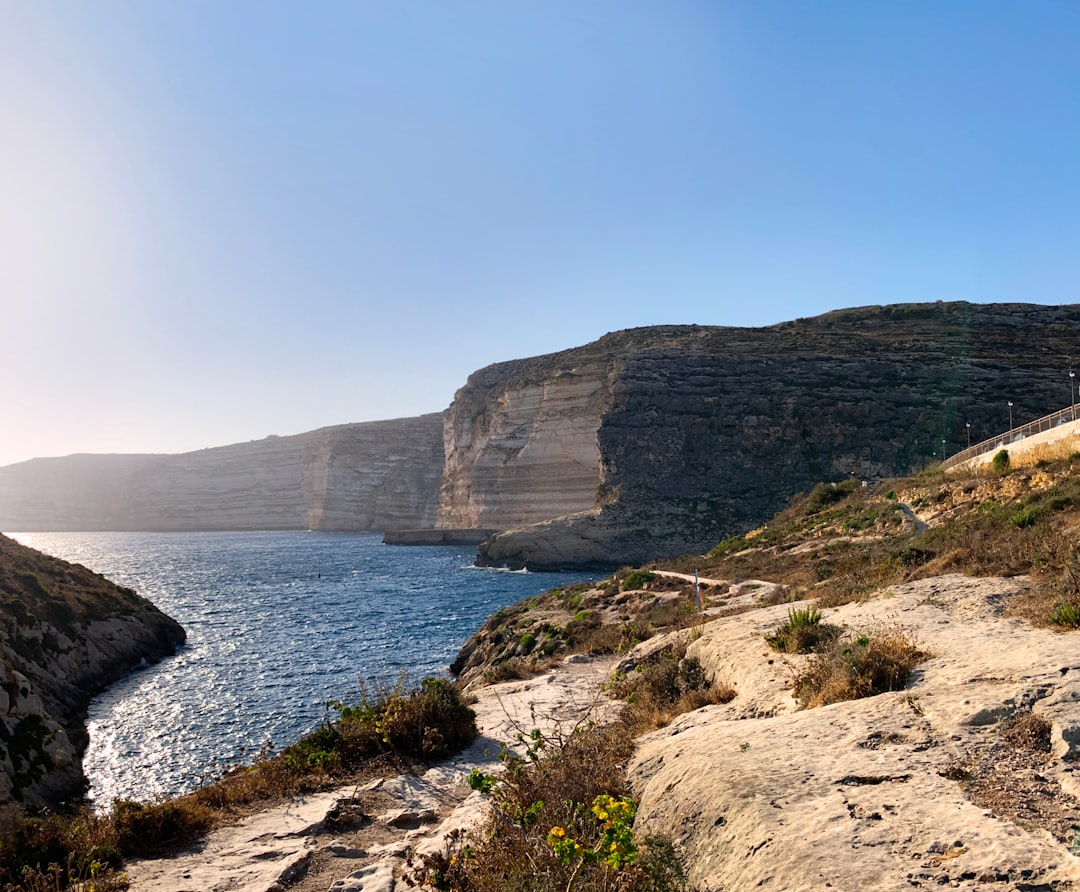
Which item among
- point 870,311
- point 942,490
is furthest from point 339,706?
point 870,311

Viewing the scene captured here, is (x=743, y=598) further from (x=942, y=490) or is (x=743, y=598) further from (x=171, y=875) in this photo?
(x=171, y=875)

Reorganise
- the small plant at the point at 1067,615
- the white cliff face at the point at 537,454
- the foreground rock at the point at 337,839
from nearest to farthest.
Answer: the foreground rock at the point at 337,839 → the small plant at the point at 1067,615 → the white cliff face at the point at 537,454

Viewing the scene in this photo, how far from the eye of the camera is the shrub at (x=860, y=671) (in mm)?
6535

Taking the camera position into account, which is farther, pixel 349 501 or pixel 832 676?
pixel 349 501

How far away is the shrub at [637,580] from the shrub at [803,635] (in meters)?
16.8

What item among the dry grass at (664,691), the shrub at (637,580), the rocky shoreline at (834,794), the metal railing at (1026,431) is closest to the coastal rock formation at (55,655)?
the rocky shoreline at (834,794)

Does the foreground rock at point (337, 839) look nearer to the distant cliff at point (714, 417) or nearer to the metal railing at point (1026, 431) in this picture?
the metal railing at point (1026, 431)

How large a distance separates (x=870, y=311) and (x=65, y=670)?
93402 millimetres

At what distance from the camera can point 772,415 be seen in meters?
70.5

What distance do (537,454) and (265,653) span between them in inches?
2323

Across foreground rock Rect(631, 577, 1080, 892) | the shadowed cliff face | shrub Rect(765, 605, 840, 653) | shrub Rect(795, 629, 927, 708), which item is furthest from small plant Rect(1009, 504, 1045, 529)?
the shadowed cliff face

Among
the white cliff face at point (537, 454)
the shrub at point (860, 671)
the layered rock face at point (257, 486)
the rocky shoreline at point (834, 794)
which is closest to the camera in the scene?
the rocky shoreline at point (834, 794)

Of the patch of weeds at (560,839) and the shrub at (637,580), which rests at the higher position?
the patch of weeds at (560,839)

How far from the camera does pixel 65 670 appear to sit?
23375mm
